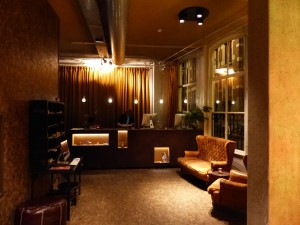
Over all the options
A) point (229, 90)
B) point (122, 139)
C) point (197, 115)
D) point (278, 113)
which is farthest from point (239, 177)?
point (122, 139)

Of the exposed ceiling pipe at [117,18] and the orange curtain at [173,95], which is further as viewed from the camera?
the orange curtain at [173,95]

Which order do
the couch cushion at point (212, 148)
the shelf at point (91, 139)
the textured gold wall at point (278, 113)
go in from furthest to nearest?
the shelf at point (91, 139)
the couch cushion at point (212, 148)
the textured gold wall at point (278, 113)

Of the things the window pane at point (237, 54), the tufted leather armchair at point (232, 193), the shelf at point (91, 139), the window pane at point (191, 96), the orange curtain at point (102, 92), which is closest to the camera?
the tufted leather armchair at point (232, 193)

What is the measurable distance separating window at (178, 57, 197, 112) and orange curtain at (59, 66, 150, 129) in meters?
1.76

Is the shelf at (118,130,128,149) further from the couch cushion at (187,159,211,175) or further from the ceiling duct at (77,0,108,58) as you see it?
the ceiling duct at (77,0,108,58)

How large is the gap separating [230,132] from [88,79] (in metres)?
6.63

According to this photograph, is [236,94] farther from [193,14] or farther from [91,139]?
[91,139]

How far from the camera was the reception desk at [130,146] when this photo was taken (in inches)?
286

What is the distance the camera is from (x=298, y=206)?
2.66m

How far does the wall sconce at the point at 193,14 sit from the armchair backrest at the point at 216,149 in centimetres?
266

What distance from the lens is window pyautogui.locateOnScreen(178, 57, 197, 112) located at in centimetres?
856

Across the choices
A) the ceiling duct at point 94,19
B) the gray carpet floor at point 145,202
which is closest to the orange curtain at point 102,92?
the ceiling duct at point 94,19

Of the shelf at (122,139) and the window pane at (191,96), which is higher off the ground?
the window pane at (191,96)

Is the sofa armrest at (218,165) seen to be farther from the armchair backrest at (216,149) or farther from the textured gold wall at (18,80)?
the textured gold wall at (18,80)
